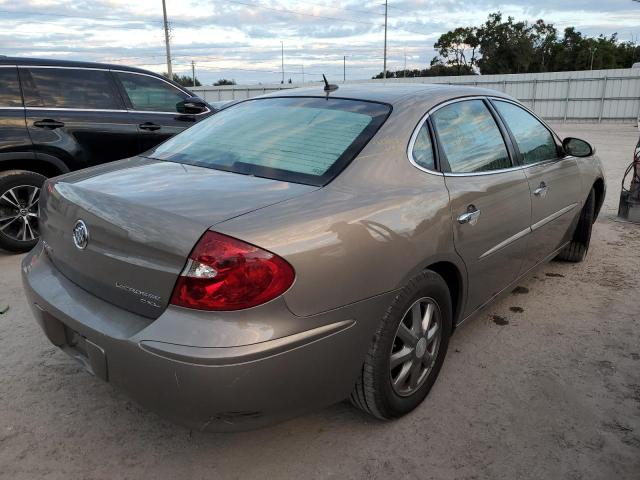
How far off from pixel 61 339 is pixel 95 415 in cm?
50

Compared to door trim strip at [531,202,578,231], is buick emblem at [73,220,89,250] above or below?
above

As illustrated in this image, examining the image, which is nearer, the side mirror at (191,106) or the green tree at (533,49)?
the side mirror at (191,106)

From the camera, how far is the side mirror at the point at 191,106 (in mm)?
5412

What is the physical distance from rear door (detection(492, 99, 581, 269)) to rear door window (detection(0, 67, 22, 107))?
164 inches

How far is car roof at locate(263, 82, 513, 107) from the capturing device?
2830mm

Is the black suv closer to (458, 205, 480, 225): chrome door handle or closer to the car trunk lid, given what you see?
the car trunk lid

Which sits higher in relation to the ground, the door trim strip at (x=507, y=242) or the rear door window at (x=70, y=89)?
the rear door window at (x=70, y=89)

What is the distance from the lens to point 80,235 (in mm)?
2203

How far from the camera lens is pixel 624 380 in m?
2.93

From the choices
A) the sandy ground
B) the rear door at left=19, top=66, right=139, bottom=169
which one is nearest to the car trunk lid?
the sandy ground

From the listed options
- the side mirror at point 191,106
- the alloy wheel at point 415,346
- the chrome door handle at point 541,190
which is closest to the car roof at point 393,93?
the chrome door handle at point 541,190

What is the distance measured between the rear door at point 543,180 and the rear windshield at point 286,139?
1279mm

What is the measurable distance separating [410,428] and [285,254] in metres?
1.18

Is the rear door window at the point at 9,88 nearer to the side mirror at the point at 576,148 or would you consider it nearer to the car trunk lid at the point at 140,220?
the car trunk lid at the point at 140,220
